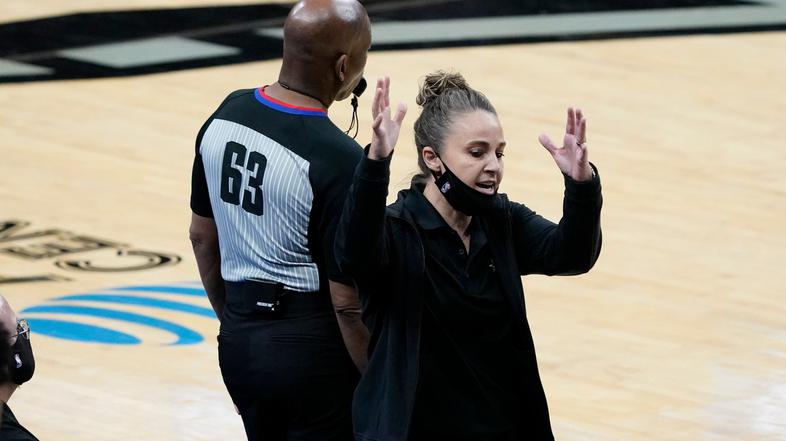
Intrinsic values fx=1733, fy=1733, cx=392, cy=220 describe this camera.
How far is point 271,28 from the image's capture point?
11484mm

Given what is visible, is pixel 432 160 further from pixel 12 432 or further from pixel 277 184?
pixel 12 432

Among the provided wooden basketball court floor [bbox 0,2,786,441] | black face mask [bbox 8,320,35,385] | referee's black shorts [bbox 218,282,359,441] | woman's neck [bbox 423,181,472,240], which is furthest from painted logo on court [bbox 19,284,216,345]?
woman's neck [bbox 423,181,472,240]

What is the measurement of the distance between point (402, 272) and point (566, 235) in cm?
35

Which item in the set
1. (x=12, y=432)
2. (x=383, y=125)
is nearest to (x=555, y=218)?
(x=383, y=125)

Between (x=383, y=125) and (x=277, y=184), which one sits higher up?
(x=383, y=125)

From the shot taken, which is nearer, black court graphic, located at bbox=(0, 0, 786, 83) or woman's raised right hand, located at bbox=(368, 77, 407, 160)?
woman's raised right hand, located at bbox=(368, 77, 407, 160)

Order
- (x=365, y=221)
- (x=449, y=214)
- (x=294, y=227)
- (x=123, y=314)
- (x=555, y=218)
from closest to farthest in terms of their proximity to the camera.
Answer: (x=365, y=221) → (x=449, y=214) → (x=294, y=227) → (x=123, y=314) → (x=555, y=218)

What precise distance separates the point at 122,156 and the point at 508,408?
5488 mm

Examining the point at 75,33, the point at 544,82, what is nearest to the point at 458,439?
the point at 544,82

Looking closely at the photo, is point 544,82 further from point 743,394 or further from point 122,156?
point 743,394

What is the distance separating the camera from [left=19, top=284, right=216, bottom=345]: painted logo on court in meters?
6.41

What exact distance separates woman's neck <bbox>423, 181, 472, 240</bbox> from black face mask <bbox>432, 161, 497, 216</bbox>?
22 mm

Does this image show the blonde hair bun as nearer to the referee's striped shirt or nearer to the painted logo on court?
the referee's striped shirt

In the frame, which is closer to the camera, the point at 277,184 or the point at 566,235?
the point at 566,235
